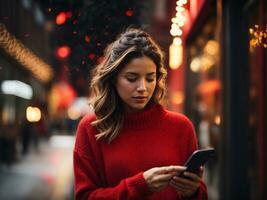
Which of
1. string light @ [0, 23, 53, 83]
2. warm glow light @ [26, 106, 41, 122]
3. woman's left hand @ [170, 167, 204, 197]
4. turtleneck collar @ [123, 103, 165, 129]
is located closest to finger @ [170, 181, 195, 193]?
woman's left hand @ [170, 167, 204, 197]

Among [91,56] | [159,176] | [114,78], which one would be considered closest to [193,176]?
[159,176]

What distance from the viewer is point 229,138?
5.91 meters

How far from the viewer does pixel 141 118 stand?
2.82 meters

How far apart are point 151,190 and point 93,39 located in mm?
2128

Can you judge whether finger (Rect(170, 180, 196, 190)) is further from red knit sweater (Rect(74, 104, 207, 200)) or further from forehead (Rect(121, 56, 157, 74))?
forehead (Rect(121, 56, 157, 74))

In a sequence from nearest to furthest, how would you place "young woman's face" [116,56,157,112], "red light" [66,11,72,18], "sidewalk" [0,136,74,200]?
"young woman's face" [116,56,157,112], "red light" [66,11,72,18], "sidewalk" [0,136,74,200]

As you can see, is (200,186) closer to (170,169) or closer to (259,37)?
(170,169)

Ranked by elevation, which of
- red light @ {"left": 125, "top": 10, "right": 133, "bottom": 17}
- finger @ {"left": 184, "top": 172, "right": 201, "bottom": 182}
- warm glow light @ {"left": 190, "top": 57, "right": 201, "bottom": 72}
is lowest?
finger @ {"left": 184, "top": 172, "right": 201, "bottom": 182}

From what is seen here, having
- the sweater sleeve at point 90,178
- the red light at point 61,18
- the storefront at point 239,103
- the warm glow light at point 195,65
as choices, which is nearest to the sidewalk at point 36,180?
the warm glow light at point 195,65

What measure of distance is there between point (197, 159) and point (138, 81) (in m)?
0.46

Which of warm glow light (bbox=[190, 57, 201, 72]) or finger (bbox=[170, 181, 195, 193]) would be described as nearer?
finger (bbox=[170, 181, 195, 193])

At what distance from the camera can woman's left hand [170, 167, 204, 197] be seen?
2566 mm

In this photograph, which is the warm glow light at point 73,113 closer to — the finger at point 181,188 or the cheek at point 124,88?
the cheek at point 124,88

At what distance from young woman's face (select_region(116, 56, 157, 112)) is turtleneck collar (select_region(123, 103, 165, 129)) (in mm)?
59
